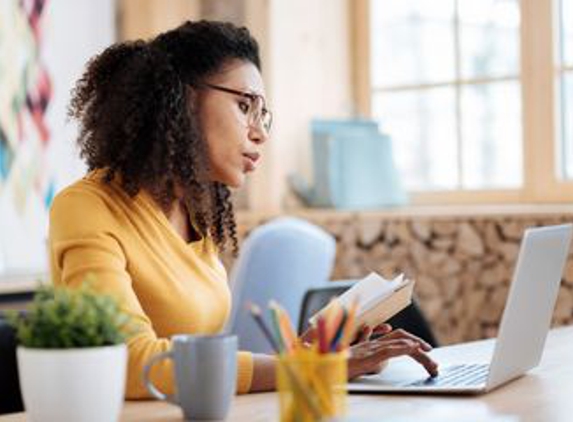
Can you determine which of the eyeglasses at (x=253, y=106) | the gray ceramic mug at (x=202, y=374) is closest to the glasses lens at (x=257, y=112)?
the eyeglasses at (x=253, y=106)

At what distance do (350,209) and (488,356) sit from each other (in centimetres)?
205

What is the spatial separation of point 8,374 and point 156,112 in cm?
57

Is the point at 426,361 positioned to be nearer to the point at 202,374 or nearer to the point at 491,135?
the point at 202,374

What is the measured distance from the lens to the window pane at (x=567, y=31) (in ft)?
12.3

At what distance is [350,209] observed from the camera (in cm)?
402

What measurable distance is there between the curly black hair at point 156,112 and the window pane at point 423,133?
203 centimetres

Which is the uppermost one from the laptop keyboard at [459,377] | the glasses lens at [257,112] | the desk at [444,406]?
the glasses lens at [257,112]

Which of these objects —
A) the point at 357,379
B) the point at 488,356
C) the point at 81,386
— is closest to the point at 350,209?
the point at 488,356

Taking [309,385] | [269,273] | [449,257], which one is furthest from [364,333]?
[449,257]

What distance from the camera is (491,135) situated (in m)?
3.94

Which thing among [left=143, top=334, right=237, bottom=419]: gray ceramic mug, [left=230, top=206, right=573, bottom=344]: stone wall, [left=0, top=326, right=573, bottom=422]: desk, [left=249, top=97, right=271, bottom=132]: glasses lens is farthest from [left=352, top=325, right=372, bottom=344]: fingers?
[left=230, top=206, right=573, bottom=344]: stone wall

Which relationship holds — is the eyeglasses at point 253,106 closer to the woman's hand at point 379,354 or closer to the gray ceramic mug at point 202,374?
the woman's hand at point 379,354

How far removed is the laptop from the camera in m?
1.57

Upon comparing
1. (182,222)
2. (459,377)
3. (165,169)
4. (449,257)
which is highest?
(165,169)
